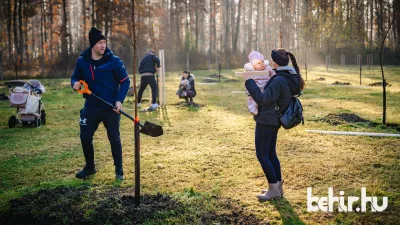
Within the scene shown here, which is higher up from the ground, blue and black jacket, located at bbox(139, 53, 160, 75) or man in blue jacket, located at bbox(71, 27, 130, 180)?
blue and black jacket, located at bbox(139, 53, 160, 75)

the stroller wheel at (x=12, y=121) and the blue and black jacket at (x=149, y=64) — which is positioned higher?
the blue and black jacket at (x=149, y=64)

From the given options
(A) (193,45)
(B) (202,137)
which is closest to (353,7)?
(A) (193,45)

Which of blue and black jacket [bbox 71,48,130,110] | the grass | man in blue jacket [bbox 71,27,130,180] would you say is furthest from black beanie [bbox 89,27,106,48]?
the grass

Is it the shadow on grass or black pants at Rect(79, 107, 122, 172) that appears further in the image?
black pants at Rect(79, 107, 122, 172)

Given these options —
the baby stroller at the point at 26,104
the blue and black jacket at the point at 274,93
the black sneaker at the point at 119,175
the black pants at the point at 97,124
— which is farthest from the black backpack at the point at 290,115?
the baby stroller at the point at 26,104

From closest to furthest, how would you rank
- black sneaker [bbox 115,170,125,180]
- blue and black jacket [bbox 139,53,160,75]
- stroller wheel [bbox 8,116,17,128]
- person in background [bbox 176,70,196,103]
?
black sneaker [bbox 115,170,125,180] < stroller wheel [bbox 8,116,17,128] < blue and black jacket [bbox 139,53,160,75] < person in background [bbox 176,70,196,103]

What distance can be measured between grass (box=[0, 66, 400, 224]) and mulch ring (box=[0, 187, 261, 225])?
31 millimetres

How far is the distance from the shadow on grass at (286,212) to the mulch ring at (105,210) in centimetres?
29

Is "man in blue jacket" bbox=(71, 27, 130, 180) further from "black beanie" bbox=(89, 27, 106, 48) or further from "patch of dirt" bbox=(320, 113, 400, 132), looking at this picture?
"patch of dirt" bbox=(320, 113, 400, 132)

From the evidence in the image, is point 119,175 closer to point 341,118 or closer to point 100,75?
point 100,75

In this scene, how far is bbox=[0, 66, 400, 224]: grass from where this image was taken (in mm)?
3951

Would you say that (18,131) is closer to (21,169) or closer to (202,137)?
(21,169)

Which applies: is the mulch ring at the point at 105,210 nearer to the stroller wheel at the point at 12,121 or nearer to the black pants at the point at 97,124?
the black pants at the point at 97,124

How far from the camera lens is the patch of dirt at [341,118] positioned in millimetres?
8984
